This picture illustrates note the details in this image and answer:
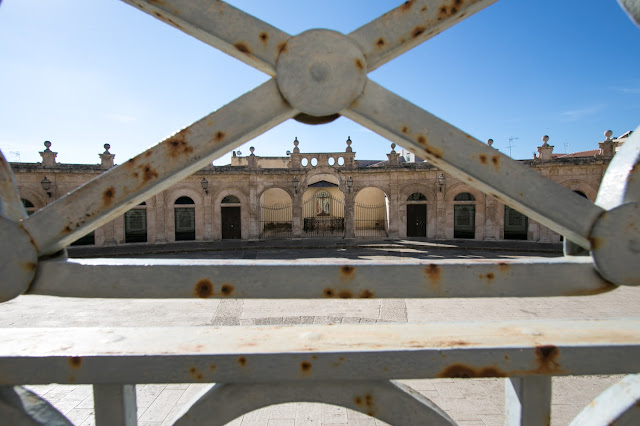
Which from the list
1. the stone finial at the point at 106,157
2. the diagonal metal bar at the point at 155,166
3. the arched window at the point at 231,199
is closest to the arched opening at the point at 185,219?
the arched window at the point at 231,199

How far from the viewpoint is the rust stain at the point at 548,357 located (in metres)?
1.24

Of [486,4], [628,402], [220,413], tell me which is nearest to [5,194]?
[220,413]

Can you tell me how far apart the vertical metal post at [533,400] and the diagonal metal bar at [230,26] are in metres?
1.61

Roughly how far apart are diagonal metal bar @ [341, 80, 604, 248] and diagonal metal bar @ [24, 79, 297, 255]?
0.34 metres

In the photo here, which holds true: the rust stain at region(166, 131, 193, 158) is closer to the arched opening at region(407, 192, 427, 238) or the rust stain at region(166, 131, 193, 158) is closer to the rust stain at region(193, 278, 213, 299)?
the rust stain at region(193, 278, 213, 299)

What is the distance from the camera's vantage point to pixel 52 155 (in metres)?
17.2

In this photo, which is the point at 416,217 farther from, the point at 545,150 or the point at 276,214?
the point at 276,214

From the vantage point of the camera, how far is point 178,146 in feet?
4.19

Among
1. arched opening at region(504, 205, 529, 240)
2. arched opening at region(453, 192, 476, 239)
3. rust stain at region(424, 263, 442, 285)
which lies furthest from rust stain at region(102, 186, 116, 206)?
arched opening at region(504, 205, 529, 240)

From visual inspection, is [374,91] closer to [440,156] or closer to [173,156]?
[440,156]

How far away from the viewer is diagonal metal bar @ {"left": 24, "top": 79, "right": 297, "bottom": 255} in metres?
1.25

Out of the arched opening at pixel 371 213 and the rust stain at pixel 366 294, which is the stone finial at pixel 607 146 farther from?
the rust stain at pixel 366 294

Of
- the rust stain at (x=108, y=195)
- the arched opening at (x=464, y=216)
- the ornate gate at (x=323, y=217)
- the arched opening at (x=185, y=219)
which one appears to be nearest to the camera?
the rust stain at (x=108, y=195)

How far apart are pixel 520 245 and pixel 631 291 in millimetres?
7599
